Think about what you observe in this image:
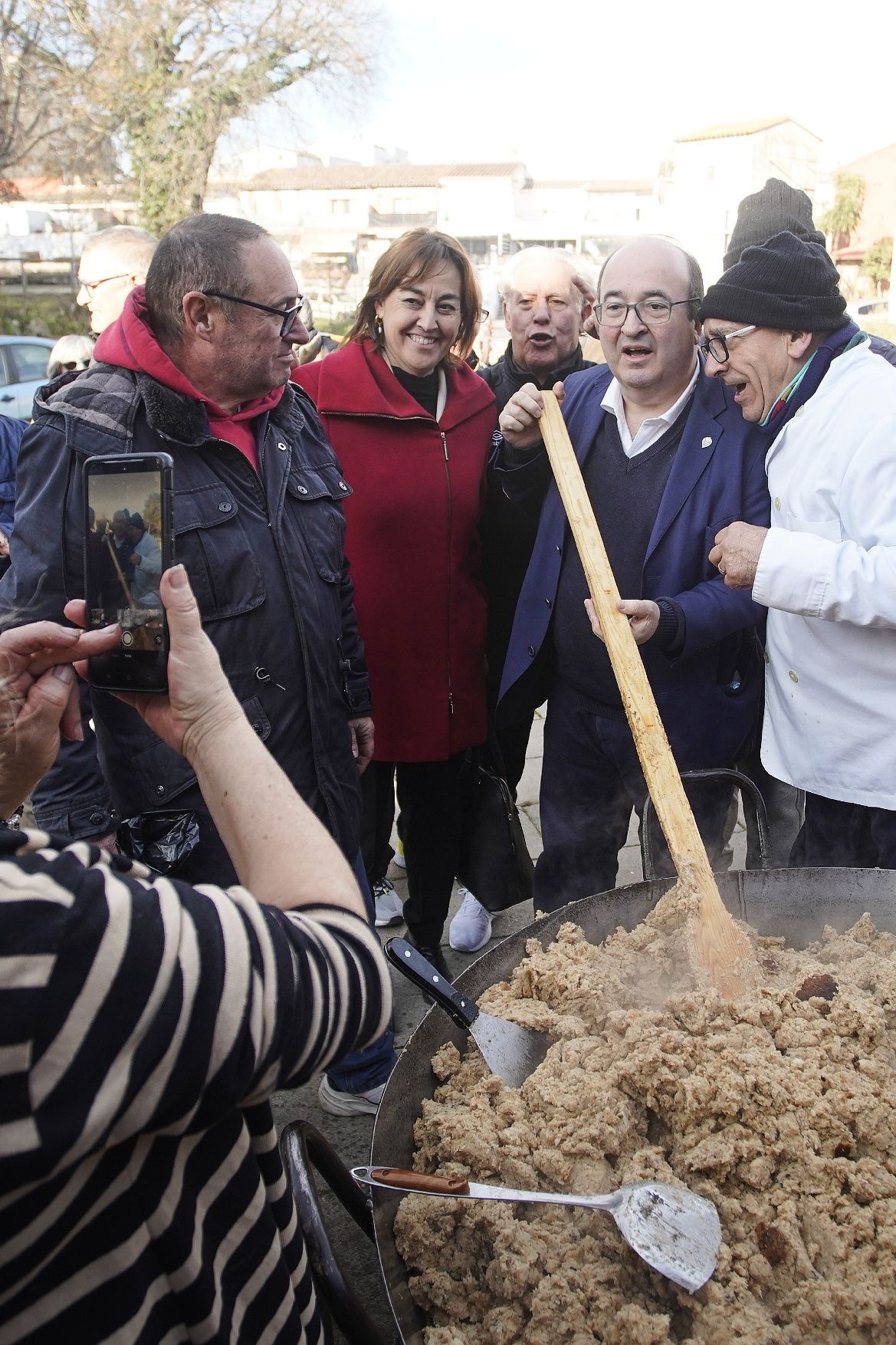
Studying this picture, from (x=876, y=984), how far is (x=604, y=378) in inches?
74.3

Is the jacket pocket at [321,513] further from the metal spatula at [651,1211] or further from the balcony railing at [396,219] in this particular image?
the balcony railing at [396,219]

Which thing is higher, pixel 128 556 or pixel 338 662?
pixel 128 556

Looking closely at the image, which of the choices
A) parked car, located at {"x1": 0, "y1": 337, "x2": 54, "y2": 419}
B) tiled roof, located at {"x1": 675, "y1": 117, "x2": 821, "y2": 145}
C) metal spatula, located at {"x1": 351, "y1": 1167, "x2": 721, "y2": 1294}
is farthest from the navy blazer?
tiled roof, located at {"x1": 675, "y1": 117, "x2": 821, "y2": 145}

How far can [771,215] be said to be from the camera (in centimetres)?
397

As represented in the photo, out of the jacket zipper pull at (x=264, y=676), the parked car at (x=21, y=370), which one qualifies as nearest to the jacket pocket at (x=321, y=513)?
the jacket zipper pull at (x=264, y=676)

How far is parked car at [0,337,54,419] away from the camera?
9.85m

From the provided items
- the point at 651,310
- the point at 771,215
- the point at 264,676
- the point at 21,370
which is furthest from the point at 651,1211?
the point at 21,370

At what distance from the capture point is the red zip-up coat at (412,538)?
284 centimetres

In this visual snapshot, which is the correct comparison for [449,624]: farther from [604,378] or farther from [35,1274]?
[35,1274]

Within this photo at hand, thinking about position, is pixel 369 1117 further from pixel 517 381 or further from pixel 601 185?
pixel 601 185

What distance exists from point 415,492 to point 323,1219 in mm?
2040

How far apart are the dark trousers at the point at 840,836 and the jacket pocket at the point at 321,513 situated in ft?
4.57

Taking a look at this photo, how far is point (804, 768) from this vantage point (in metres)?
2.35

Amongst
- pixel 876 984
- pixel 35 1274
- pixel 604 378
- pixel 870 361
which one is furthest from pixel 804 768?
pixel 35 1274
